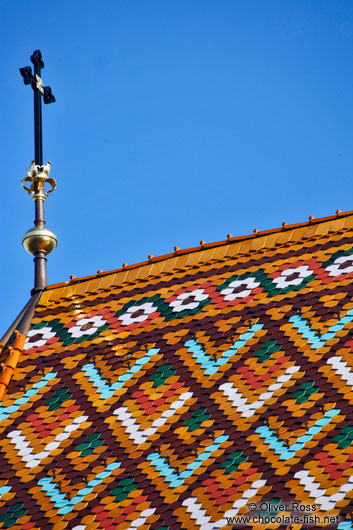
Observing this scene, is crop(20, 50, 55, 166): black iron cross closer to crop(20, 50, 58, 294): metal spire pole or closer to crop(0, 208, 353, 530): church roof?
crop(20, 50, 58, 294): metal spire pole

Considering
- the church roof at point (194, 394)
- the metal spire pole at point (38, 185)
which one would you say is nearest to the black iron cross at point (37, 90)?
the metal spire pole at point (38, 185)

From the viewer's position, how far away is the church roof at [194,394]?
14.8m

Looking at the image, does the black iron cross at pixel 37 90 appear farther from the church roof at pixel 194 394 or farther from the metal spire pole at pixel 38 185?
the church roof at pixel 194 394

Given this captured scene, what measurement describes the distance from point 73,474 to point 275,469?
8.21 feet

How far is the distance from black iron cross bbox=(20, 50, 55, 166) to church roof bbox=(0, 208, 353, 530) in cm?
291

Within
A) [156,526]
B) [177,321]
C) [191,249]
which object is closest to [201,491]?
[156,526]

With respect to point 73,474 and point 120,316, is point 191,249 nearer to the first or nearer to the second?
point 120,316

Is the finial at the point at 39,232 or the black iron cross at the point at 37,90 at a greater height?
the black iron cross at the point at 37,90

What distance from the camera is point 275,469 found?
48.6ft

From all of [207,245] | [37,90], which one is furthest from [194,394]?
[37,90]

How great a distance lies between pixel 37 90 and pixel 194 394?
7.03 m

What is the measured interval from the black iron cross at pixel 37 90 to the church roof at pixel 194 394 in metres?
2.91

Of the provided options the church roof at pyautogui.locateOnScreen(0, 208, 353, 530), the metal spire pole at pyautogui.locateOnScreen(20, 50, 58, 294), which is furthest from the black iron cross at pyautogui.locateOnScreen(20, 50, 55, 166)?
the church roof at pyautogui.locateOnScreen(0, 208, 353, 530)

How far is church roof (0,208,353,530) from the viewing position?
14.8 meters
